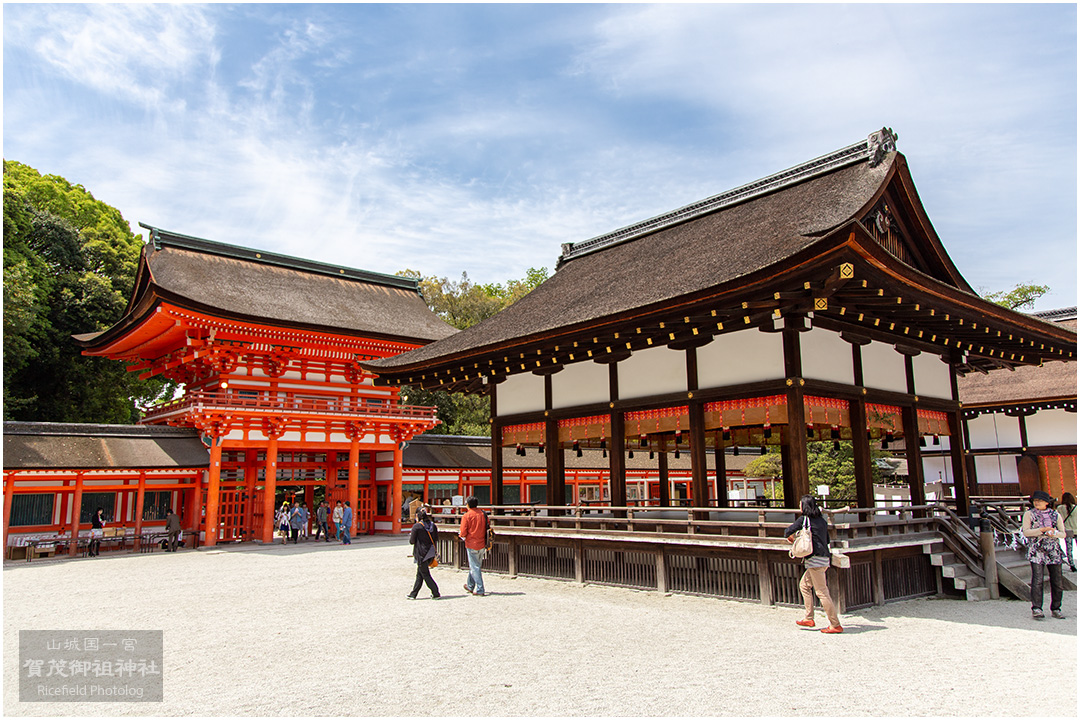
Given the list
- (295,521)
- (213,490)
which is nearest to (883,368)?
(295,521)

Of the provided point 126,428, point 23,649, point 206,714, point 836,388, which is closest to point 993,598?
point 836,388

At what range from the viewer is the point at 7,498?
18.6 metres

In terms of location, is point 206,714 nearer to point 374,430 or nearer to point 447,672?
point 447,672

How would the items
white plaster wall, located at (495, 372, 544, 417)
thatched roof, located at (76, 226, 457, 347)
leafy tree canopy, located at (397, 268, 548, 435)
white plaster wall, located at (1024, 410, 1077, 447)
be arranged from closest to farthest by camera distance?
white plaster wall, located at (495, 372, 544, 417) → white plaster wall, located at (1024, 410, 1077, 447) → thatched roof, located at (76, 226, 457, 347) → leafy tree canopy, located at (397, 268, 548, 435)

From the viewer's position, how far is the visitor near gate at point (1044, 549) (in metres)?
9.11

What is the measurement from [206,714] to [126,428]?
1891 centimetres

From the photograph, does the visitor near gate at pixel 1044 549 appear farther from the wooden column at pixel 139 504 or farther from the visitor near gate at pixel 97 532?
the wooden column at pixel 139 504

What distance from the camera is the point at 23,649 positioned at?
25.7ft

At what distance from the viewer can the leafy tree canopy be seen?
39.4 meters

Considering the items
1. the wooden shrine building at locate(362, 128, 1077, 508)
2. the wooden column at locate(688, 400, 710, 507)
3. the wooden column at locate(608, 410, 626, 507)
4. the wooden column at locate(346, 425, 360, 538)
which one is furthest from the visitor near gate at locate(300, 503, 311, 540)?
the wooden column at locate(688, 400, 710, 507)

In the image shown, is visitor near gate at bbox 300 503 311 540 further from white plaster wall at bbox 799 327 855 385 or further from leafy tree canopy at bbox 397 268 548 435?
white plaster wall at bbox 799 327 855 385

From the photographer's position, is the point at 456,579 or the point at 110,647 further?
the point at 456,579

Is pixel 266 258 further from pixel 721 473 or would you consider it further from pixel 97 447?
pixel 721 473

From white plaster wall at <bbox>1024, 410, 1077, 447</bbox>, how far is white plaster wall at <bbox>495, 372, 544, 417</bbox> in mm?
13858
